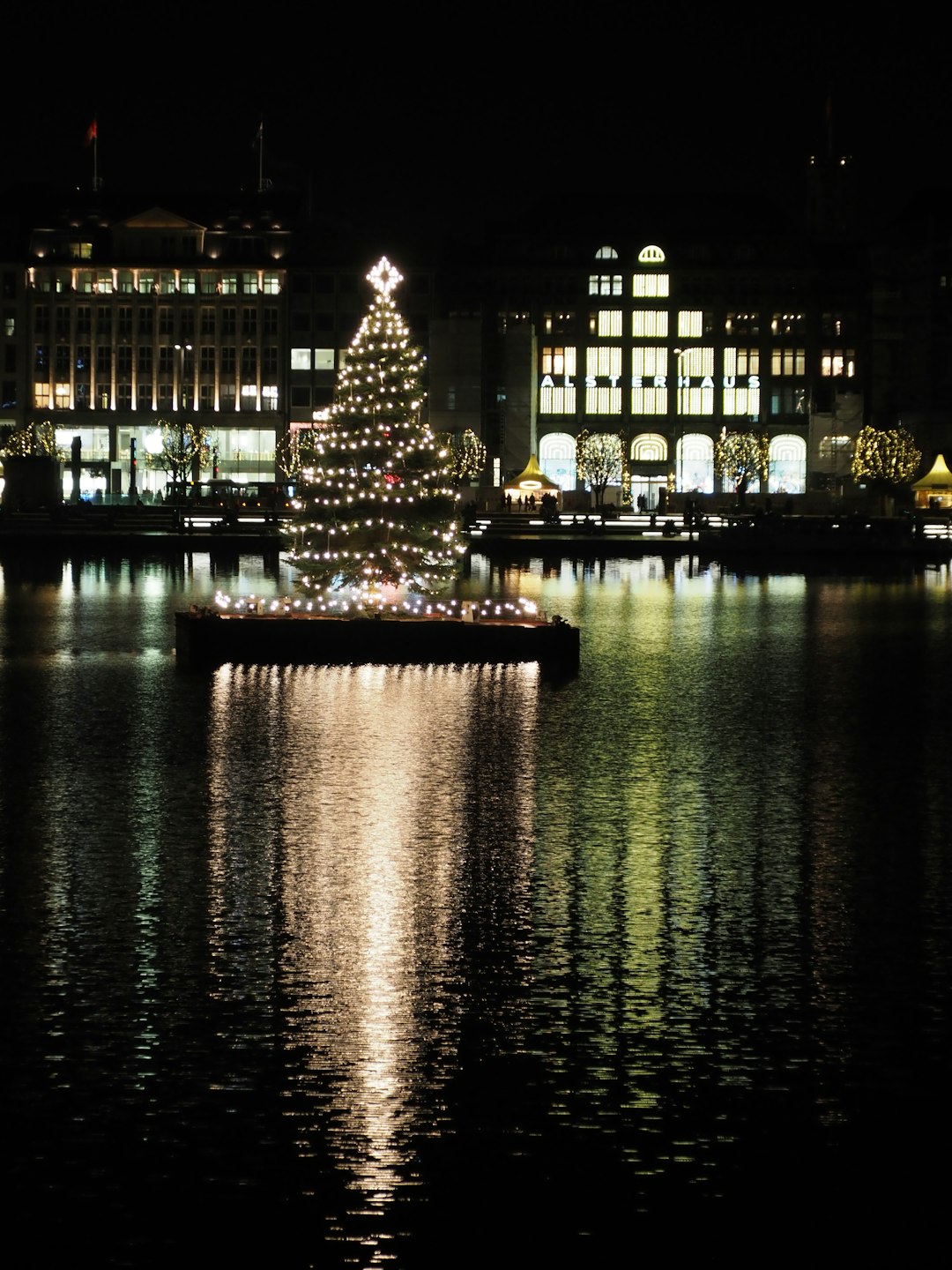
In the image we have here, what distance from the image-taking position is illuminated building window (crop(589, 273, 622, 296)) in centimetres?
12725

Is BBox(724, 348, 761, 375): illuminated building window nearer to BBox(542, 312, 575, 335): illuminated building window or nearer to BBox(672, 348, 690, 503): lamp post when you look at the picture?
BBox(672, 348, 690, 503): lamp post

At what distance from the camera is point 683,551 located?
7100 cm

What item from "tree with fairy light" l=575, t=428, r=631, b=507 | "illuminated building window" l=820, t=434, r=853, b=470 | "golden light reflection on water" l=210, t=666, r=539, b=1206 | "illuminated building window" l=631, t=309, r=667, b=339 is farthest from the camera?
"illuminated building window" l=631, t=309, r=667, b=339

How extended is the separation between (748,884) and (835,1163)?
17.8 feet

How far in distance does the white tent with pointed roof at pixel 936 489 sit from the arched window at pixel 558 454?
34.9 meters

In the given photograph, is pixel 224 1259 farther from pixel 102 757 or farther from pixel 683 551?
pixel 683 551

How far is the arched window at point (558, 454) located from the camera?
422ft

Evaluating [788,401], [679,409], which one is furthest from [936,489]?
[679,409]

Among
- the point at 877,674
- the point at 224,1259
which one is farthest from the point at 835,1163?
the point at 877,674

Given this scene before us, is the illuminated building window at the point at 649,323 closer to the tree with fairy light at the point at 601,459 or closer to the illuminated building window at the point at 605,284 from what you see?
the illuminated building window at the point at 605,284

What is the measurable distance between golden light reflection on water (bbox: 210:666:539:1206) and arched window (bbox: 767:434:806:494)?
10241 cm

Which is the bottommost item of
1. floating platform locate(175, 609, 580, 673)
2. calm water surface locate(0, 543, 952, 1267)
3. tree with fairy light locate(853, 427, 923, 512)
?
calm water surface locate(0, 543, 952, 1267)

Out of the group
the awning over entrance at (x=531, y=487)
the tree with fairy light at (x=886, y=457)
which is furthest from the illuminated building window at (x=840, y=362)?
the awning over entrance at (x=531, y=487)

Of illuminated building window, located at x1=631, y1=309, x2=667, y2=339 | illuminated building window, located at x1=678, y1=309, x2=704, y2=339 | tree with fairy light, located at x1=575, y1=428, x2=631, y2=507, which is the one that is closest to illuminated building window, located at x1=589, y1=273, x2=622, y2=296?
illuminated building window, located at x1=631, y1=309, x2=667, y2=339
